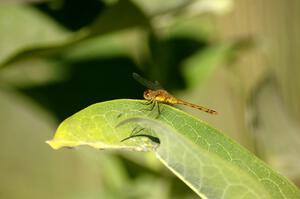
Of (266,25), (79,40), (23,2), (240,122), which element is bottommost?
(79,40)

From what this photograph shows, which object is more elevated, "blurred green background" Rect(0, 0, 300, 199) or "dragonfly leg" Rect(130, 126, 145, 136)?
"blurred green background" Rect(0, 0, 300, 199)

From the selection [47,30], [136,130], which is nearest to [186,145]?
[136,130]

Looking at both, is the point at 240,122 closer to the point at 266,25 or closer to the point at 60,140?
the point at 266,25

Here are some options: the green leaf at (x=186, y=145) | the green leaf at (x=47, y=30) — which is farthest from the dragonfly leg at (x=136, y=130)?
the green leaf at (x=47, y=30)

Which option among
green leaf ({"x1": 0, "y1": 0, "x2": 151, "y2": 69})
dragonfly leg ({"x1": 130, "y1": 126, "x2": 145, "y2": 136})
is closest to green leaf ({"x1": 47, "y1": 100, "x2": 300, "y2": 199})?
dragonfly leg ({"x1": 130, "y1": 126, "x2": 145, "y2": 136})

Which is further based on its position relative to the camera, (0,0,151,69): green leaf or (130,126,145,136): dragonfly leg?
(0,0,151,69): green leaf

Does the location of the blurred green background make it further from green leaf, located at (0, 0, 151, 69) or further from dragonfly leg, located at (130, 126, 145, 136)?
dragonfly leg, located at (130, 126, 145, 136)

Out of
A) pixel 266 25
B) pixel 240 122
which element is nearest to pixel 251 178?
pixel 240 122

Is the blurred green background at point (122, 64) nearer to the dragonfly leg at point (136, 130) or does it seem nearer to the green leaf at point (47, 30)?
Result: the green leaf at point (47, 30)
